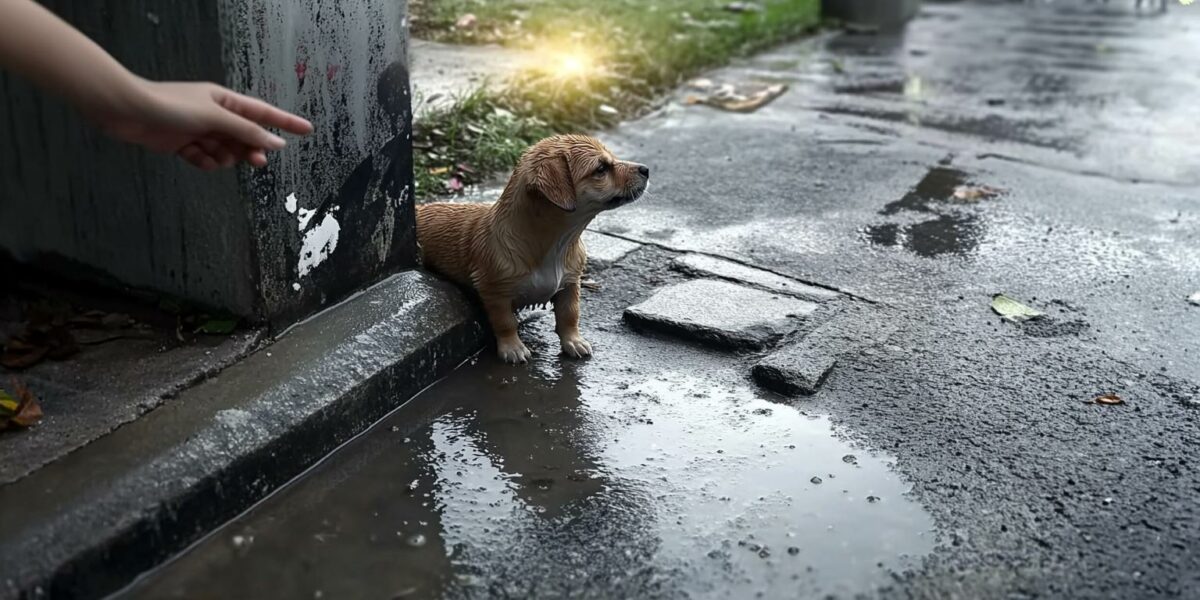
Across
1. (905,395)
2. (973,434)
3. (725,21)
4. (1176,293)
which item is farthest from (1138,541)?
(725,21)

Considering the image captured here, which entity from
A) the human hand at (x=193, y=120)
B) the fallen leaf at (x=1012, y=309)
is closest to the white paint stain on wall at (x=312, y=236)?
the human hand at (x=193, y=120)

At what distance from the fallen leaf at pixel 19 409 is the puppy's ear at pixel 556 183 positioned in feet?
4.68

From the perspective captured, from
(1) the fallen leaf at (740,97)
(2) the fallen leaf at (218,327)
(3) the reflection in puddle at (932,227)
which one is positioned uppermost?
(1) the fallen leaf at (740,97)

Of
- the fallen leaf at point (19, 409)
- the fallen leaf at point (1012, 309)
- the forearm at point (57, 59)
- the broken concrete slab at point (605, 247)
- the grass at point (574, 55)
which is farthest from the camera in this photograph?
the grass at point (574, 55)

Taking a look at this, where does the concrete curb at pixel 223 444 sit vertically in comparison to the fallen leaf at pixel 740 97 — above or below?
below

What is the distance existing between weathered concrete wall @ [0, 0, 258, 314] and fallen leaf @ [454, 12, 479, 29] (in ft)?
16.4

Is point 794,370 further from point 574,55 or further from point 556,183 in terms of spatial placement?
point 574,55

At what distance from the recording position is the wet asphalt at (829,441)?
2463 millimetres

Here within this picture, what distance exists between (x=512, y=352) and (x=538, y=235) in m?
0.38

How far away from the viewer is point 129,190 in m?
3.05

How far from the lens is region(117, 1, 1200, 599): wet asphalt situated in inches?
97.0

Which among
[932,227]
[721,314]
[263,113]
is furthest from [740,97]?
[263,113]

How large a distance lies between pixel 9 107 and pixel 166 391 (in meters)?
1.07

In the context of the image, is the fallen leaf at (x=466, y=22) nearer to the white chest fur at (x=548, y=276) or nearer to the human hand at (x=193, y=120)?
the white chest fur at (x=548, y=276)
